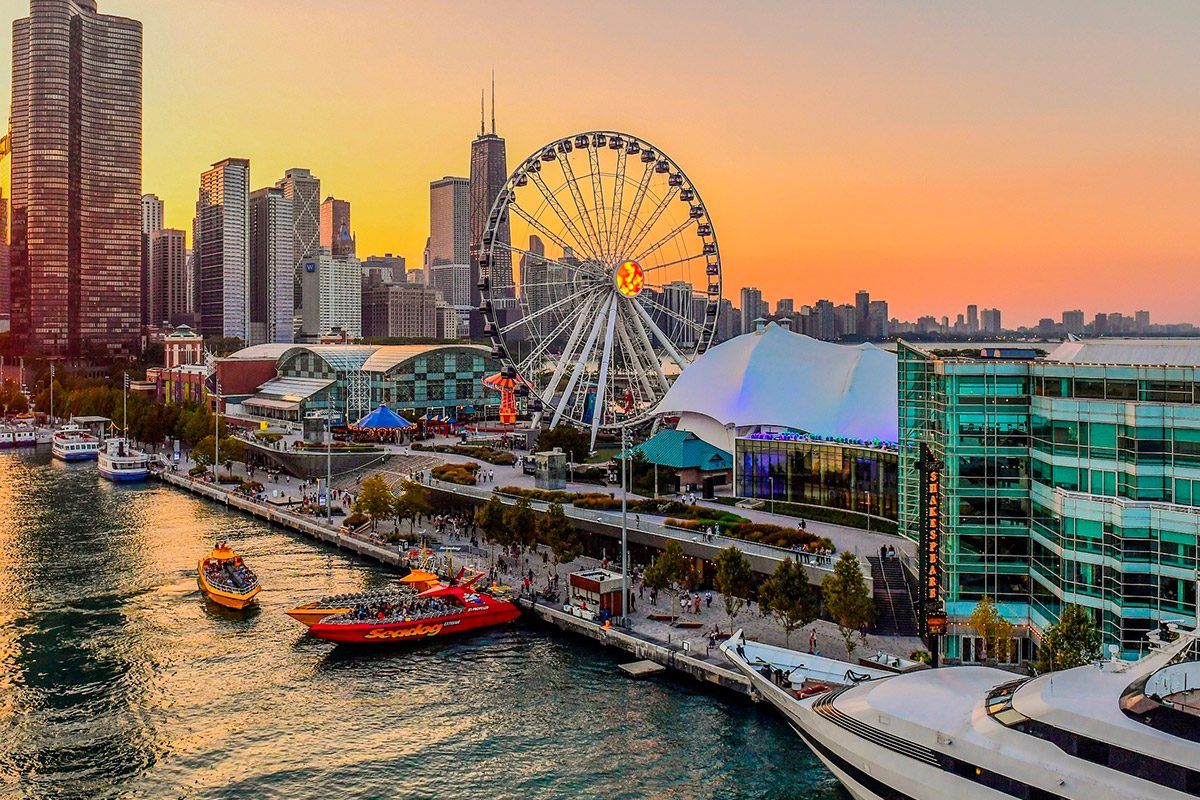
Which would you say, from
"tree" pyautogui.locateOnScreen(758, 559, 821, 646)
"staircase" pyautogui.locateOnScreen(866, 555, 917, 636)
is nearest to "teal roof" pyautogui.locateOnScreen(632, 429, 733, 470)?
"staircase" pyautogui.locateOnScreen(866, 555, 917, 636)

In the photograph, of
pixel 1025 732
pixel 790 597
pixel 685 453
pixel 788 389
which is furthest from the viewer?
pixel 685 453

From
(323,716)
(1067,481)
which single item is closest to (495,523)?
(323,716)

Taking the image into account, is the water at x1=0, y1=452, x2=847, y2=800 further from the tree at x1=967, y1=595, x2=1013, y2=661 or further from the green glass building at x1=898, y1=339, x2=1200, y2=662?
the green glass building at x1=898, y1=339, x2=1200, y2=662

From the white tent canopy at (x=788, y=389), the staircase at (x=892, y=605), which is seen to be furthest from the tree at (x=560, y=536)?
the staircase at (x=892, y=605)

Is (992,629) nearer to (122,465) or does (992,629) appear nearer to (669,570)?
(669,570)

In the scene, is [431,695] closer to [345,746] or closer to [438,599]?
[345,746]

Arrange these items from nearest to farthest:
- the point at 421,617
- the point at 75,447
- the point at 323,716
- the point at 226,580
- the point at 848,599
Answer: the point at 323,716 → the point at 848,599 → the point at 421,617 → the point at 226,580 → the point at 75,447
